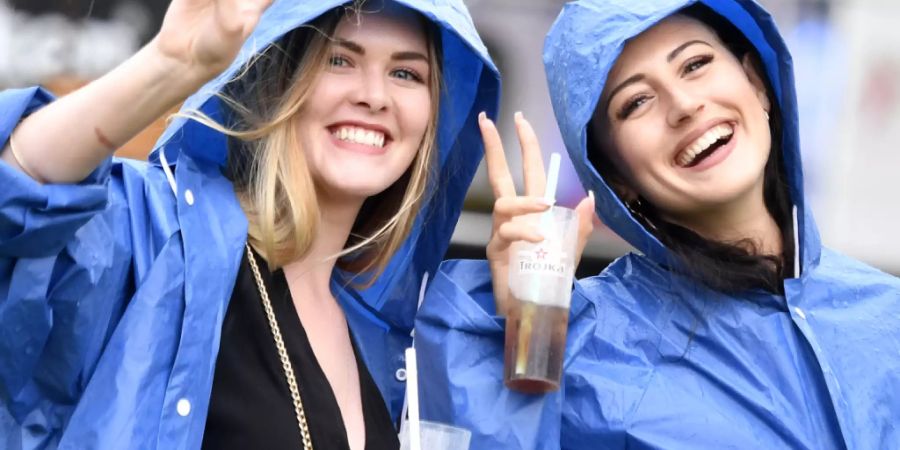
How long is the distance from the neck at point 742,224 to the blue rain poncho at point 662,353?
80 mm

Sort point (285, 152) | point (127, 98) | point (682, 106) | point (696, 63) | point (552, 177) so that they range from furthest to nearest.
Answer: point (696, 63) → point (682, 106) → point (285, 152) → point (552, 177) → point (127, 98)

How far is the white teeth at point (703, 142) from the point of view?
8.58ft

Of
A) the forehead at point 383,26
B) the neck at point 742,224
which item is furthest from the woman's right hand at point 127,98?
the neck at point 742,224

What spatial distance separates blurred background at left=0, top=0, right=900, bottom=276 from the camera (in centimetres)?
484

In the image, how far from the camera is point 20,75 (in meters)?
4.32

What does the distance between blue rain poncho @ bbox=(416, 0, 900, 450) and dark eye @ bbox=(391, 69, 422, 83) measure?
399 millimetres

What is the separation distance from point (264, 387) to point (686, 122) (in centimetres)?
106

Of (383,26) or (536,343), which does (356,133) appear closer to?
(383,26)

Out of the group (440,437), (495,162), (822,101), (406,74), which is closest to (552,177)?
(495,162)

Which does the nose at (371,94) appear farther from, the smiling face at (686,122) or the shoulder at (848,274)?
the shoulder at (848,274)

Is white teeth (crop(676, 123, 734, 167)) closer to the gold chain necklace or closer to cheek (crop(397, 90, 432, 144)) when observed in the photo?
cheek (crop(397, 90, 432, 144))

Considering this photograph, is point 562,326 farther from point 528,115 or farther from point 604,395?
point 528,115

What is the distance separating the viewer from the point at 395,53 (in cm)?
245

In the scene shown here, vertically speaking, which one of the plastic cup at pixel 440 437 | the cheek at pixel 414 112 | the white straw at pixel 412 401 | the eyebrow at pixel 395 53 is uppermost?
the eyebrow at pixel 395 53
